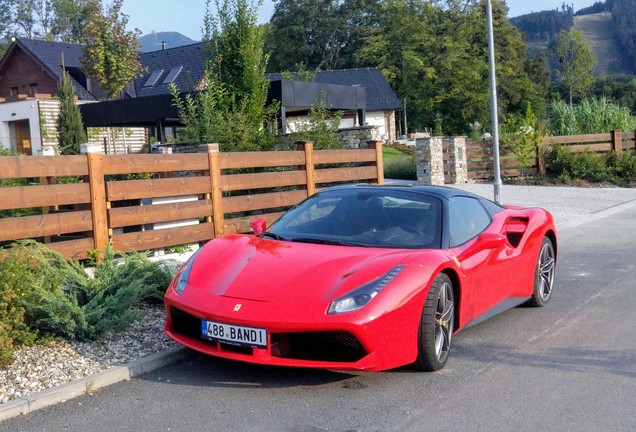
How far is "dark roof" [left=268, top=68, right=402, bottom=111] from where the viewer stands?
52.8 meters

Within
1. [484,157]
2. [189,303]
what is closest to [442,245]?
[189,303]

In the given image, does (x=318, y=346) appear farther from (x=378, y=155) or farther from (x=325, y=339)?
(x=378, y=155)

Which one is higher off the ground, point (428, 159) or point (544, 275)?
point (428, 159)

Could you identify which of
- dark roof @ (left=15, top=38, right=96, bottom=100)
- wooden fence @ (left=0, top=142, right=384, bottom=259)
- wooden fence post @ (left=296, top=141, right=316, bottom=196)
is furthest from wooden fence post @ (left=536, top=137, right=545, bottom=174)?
dark roof @ (left=15, top=38, right=96, bottom=100)

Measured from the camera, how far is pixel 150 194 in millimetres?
9414

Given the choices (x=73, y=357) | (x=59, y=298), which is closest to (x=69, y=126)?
(x=59, y=298)

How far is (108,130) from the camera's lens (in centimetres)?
3381

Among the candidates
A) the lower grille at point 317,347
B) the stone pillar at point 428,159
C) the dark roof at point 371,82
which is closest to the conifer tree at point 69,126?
the stone pillar at point 428,159

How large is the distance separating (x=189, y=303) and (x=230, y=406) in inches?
33.3

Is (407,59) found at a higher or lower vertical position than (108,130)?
higher

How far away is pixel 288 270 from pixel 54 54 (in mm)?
44474

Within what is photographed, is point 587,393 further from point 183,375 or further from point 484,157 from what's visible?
point 484,157

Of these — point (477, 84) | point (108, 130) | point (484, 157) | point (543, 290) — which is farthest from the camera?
point (477, 84)

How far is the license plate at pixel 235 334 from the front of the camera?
15.5 ft
